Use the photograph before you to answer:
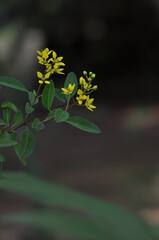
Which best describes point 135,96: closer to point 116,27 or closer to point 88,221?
point 116,27

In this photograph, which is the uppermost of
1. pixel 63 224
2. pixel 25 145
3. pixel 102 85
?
pixel 25 145

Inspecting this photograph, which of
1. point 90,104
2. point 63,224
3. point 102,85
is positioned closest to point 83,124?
point 90,104

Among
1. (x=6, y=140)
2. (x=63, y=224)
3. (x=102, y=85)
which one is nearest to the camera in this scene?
(x=6, y=140)

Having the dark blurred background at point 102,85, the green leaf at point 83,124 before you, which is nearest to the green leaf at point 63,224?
the green leaf at point 83,124

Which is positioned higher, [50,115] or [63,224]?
[50,115]

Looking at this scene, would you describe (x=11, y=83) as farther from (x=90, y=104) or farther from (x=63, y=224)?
(x=63, y=224)

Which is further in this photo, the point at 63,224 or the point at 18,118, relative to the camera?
the point at 63,224

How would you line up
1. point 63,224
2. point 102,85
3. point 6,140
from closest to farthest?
point 6,140, point 63,224, point 102,85
